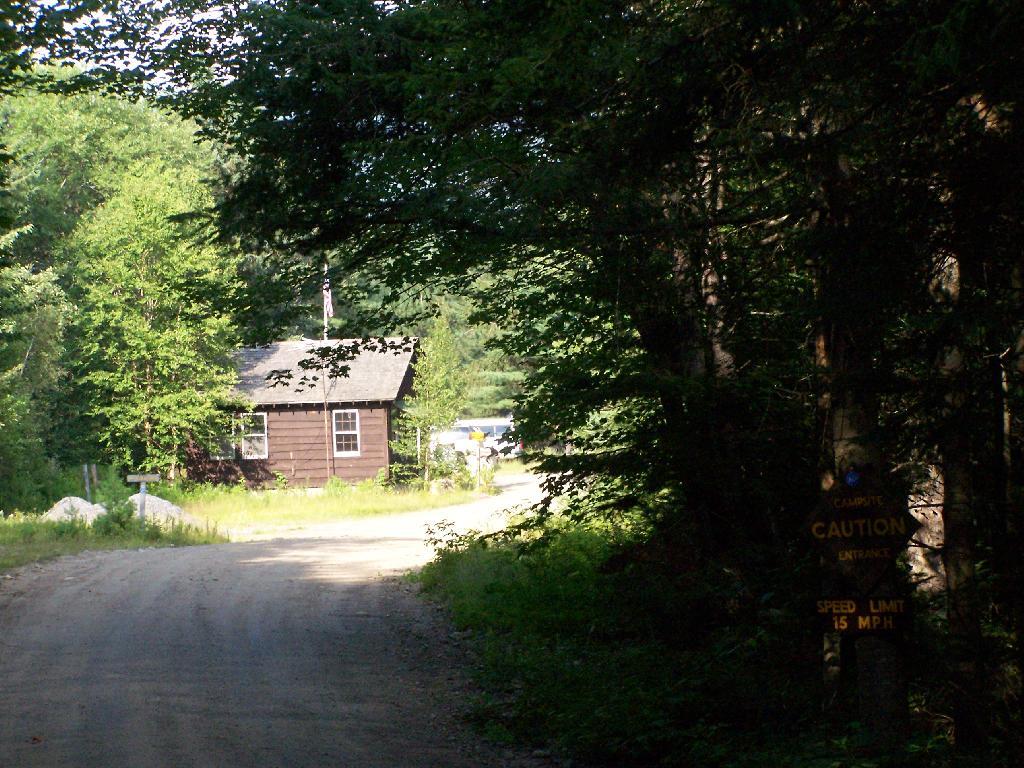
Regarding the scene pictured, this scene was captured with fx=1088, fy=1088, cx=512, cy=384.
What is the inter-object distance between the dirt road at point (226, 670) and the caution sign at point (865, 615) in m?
2.60

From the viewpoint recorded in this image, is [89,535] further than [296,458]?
No

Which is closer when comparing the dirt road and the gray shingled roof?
the dirt road

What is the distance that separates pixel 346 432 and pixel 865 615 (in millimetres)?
34387

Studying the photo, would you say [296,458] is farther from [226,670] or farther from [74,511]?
[226,670]

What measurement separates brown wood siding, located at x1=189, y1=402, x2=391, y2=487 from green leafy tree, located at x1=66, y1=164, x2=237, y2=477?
5.24ft

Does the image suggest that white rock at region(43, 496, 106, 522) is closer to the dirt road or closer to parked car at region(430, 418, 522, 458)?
the dirt road

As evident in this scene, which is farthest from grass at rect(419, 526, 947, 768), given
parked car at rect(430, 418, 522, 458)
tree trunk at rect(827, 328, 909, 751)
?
parked car at rect(430, 418, 522, 458)

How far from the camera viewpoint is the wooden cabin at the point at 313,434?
128ft

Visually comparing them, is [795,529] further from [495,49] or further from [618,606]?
[495,49]

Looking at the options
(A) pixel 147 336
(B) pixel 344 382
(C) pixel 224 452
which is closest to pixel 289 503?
(B) pixel 344 382

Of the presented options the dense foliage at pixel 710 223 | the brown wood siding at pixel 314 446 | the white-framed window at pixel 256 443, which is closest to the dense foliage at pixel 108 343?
the white-framed window at pixel 256 443

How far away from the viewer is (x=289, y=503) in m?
33.2

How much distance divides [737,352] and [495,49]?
325 centimetres

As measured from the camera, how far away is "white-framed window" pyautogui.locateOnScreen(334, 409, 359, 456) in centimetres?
3928
